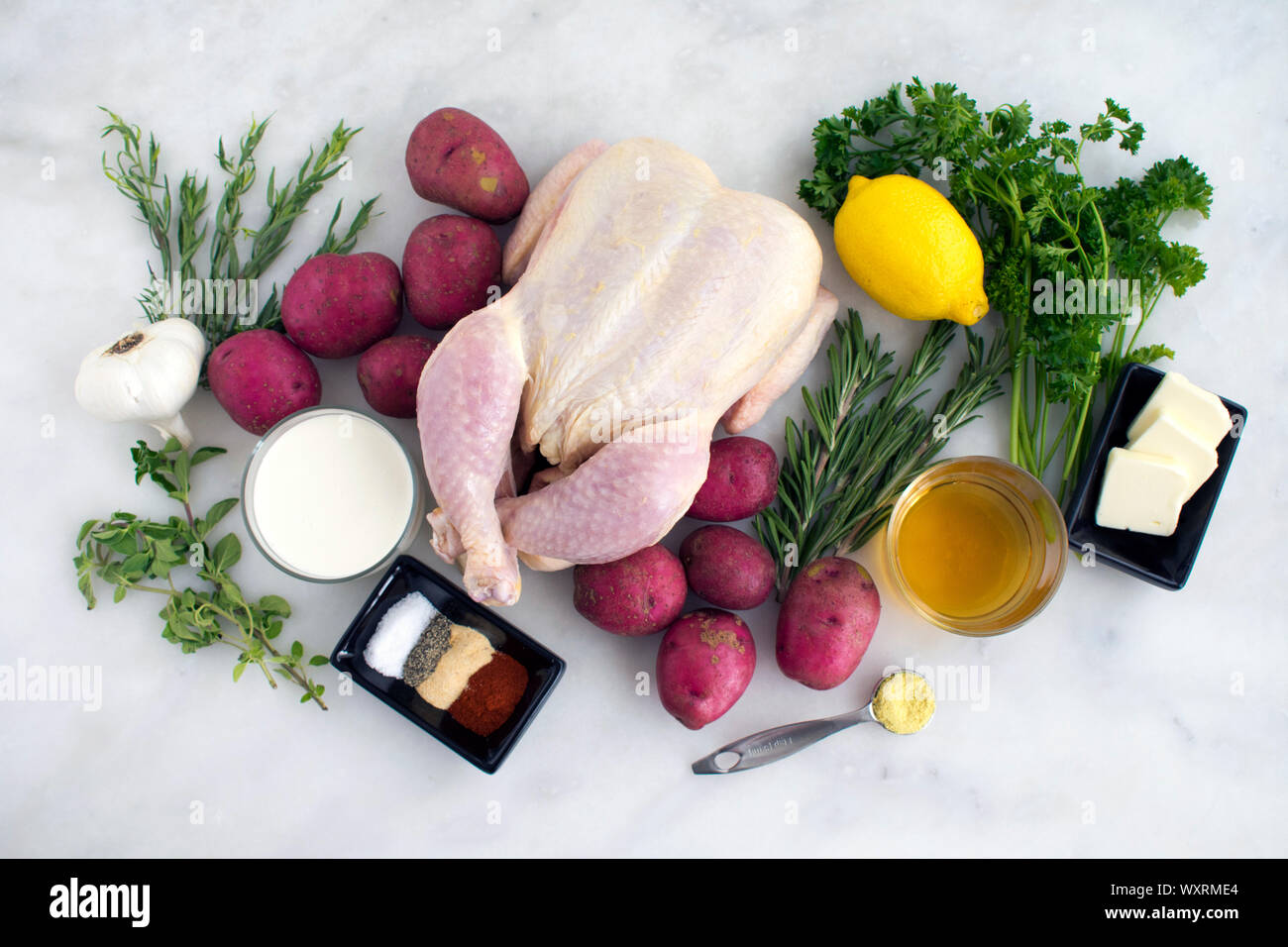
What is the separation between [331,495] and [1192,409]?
5.20 ft

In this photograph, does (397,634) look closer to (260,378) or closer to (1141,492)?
(260,378)

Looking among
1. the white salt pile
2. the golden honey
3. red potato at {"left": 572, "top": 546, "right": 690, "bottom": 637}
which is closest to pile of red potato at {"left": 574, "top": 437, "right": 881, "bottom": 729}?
red potato at {"left": 572, "top": 546, "right": 690, "bottom": 637}

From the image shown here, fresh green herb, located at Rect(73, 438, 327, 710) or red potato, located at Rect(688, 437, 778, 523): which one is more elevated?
red potato, located at Rect(688, 437, 778, 523)

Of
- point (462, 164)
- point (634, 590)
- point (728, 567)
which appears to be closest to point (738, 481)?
point (728, 567)

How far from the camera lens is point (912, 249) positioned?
148 centimetres

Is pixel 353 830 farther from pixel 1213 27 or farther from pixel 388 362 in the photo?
pixel 1213 27

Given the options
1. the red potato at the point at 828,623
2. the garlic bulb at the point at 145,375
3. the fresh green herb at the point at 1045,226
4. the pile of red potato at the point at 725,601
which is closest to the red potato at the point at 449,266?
the garlic bulb at the point at 145,375

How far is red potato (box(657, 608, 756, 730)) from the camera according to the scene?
1.51 meters

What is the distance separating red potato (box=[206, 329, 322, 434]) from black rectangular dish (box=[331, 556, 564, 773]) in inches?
14.1

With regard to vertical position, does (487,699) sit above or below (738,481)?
below

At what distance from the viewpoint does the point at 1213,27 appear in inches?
70.2


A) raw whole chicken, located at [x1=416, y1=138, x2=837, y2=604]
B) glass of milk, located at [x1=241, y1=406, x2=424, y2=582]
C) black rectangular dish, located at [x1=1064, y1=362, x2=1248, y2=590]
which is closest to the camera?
raw whole chicken, located at [x1=416, y1=138, x2=837, y2=604]

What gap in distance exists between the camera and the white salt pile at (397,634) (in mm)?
1519

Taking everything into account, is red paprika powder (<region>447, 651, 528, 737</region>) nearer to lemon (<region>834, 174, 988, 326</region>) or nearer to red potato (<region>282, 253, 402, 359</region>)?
red potato (<region>282, 253, 402, 359</region>)
